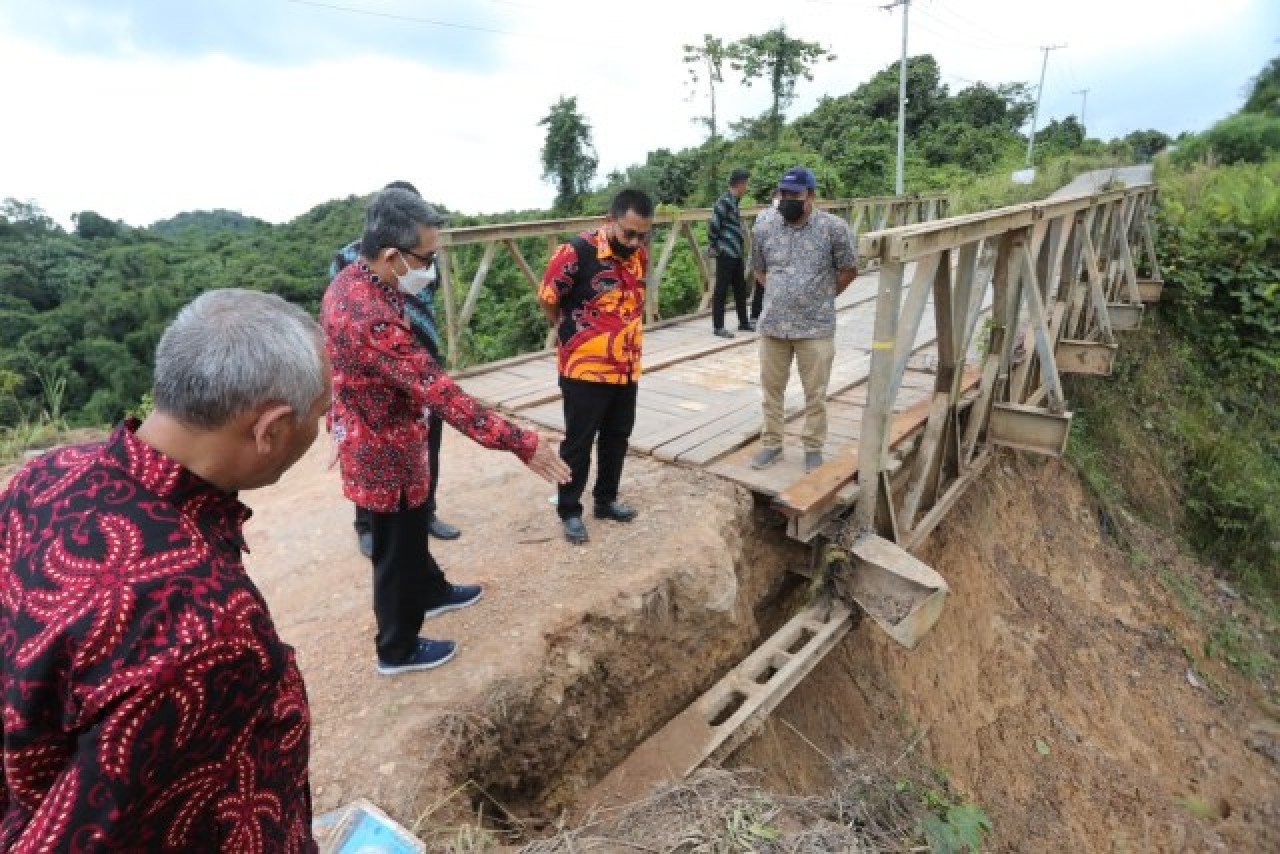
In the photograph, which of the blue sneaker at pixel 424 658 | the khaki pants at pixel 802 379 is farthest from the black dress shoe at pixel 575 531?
the khaki pants at pixel 802 379

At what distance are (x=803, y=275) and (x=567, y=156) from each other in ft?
72.5

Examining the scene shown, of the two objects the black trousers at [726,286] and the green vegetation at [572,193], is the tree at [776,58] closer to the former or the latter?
the green vegetation at [572,193]

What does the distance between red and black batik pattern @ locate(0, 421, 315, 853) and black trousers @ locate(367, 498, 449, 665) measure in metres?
1.41

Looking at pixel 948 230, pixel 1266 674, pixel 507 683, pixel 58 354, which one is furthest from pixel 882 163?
pixel 58 354

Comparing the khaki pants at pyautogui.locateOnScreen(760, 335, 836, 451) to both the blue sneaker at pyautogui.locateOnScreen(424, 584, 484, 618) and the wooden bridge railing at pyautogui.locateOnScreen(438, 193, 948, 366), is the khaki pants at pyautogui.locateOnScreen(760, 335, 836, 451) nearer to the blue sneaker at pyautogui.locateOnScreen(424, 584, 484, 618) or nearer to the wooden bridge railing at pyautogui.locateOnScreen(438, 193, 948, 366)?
the blue sneaker at pyautogui.locateOnScreen(424, 584, 484, 618)

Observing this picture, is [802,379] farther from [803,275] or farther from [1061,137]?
[1061,137]

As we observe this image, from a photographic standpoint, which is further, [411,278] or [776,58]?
[776,58]

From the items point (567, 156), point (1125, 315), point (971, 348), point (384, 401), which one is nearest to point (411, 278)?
point (384, 401)

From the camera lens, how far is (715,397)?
5.57m

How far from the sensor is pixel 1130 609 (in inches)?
251

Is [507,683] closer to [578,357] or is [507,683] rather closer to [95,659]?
[578,357]

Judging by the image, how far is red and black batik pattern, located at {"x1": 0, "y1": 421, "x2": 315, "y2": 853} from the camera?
2.81 ft

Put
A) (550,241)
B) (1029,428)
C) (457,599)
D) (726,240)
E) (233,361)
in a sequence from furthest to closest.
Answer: (726,240) < (550,241) < (1029,428) < (457,599) < (233,361)

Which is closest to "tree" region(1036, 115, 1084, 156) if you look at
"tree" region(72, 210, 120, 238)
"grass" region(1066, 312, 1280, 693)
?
"grass" region(1066, 312, 1280, 693)
